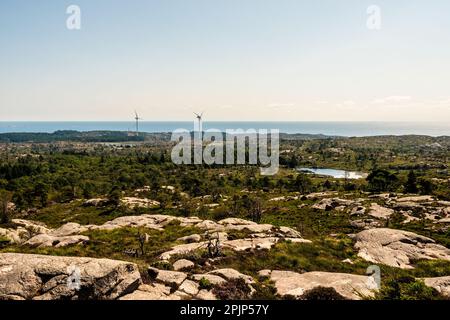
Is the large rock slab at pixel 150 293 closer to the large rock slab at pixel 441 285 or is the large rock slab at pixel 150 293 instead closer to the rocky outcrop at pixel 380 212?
the large rock slab at pixel 441 285

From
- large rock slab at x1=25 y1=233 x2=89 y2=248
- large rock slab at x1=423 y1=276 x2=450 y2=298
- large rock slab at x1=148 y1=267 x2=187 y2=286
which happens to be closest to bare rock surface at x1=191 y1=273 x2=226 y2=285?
large rock slab at x1=148 y1=267 x2=187 y2=286

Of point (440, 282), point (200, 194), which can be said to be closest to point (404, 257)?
point (440, 282)

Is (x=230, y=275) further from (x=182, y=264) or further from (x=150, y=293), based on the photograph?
(x=150, y=293)

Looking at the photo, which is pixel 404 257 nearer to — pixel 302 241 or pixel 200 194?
pixel 302 241

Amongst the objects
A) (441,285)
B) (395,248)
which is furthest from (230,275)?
(395,248)

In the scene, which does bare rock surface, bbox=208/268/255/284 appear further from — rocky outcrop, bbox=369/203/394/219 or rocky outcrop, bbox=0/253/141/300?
rocky outcrop, bbox=369/203/394/219
